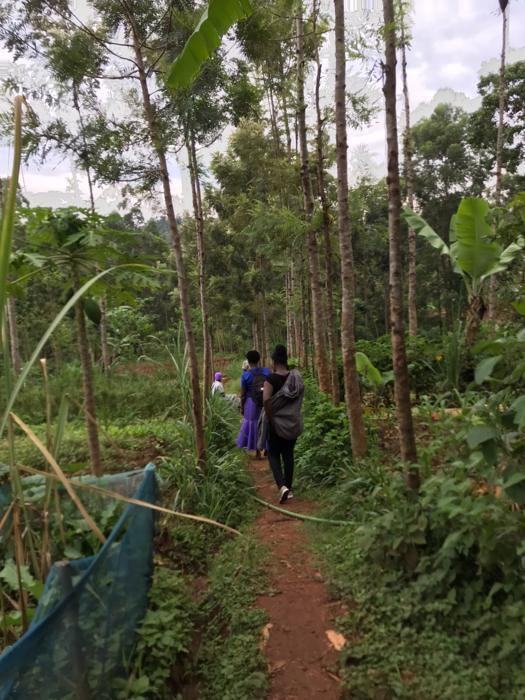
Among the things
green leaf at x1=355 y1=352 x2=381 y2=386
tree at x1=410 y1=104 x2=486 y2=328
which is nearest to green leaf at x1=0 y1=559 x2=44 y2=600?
green leaf at x1=355 y1=352 x2=381 y2=386

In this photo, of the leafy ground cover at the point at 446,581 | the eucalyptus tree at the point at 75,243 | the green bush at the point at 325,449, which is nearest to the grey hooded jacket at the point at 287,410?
the green bush at the point at 325,449

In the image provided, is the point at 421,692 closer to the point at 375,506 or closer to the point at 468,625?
the point at 468,625

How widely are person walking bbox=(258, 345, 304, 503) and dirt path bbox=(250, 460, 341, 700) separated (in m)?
0.74

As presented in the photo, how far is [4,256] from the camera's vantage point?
1057mm

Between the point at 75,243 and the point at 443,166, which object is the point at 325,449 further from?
the point at 443,166

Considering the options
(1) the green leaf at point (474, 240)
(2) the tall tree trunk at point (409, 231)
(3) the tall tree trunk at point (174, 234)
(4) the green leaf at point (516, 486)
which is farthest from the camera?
(2) the tall tree trunk at point (409, 231)

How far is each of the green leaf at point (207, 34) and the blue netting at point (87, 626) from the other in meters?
2.79

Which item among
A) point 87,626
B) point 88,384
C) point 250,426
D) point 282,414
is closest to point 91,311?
point 88,384

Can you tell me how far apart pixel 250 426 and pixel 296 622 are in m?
3.32

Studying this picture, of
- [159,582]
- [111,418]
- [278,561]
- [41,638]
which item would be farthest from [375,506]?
[111,418]

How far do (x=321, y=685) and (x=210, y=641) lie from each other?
734 mm

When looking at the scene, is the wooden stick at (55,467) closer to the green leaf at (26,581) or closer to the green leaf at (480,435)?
the green leaf at (26,581)

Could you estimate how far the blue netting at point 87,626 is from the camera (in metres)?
1.52

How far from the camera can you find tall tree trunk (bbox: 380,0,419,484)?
9.99ft
